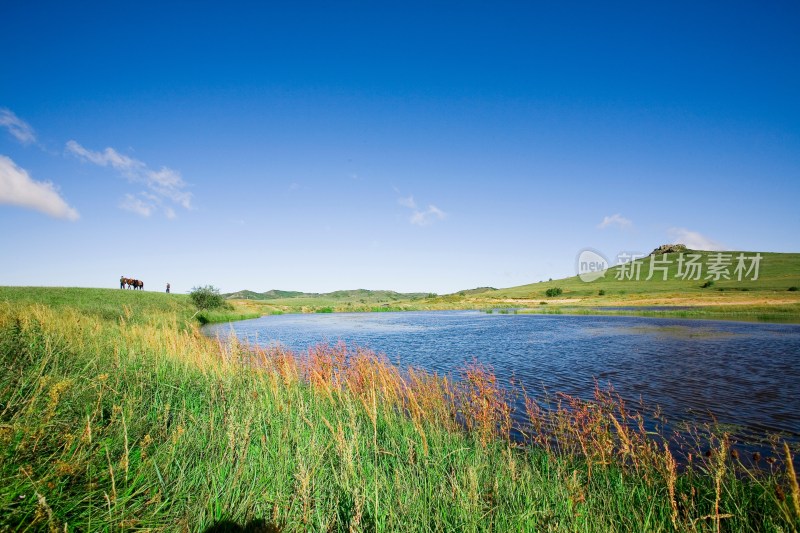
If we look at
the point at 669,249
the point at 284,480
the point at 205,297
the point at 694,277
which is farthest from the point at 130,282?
the point at 669,249

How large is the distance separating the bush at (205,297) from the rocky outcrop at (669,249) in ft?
510

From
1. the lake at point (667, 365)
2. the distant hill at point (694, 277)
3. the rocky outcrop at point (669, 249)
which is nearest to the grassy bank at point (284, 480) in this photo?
the lake at point (667, 365)

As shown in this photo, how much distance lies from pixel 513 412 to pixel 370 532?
7545 mm

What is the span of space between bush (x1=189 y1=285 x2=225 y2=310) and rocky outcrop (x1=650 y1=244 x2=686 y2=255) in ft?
510

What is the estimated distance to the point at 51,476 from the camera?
3.21 metres

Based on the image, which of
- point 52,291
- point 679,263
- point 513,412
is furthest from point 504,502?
point 679,263

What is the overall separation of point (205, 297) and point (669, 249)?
162 m

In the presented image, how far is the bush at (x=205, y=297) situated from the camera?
53.4m

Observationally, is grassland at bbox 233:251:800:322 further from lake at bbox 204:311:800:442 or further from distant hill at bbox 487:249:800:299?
lake at bbox 204:311:800:442

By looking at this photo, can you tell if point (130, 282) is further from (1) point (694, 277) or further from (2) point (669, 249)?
(2) point (669, 249)

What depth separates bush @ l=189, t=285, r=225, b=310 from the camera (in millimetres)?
53438

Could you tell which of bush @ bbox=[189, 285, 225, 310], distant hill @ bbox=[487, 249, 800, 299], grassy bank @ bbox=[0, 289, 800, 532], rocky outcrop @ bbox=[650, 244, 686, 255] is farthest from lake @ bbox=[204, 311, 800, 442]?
rocky outcrop @ bbox=[650, 244, 686, 255]

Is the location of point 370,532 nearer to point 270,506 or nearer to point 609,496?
point 270,506

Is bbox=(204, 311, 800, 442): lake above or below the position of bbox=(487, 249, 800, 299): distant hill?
below
